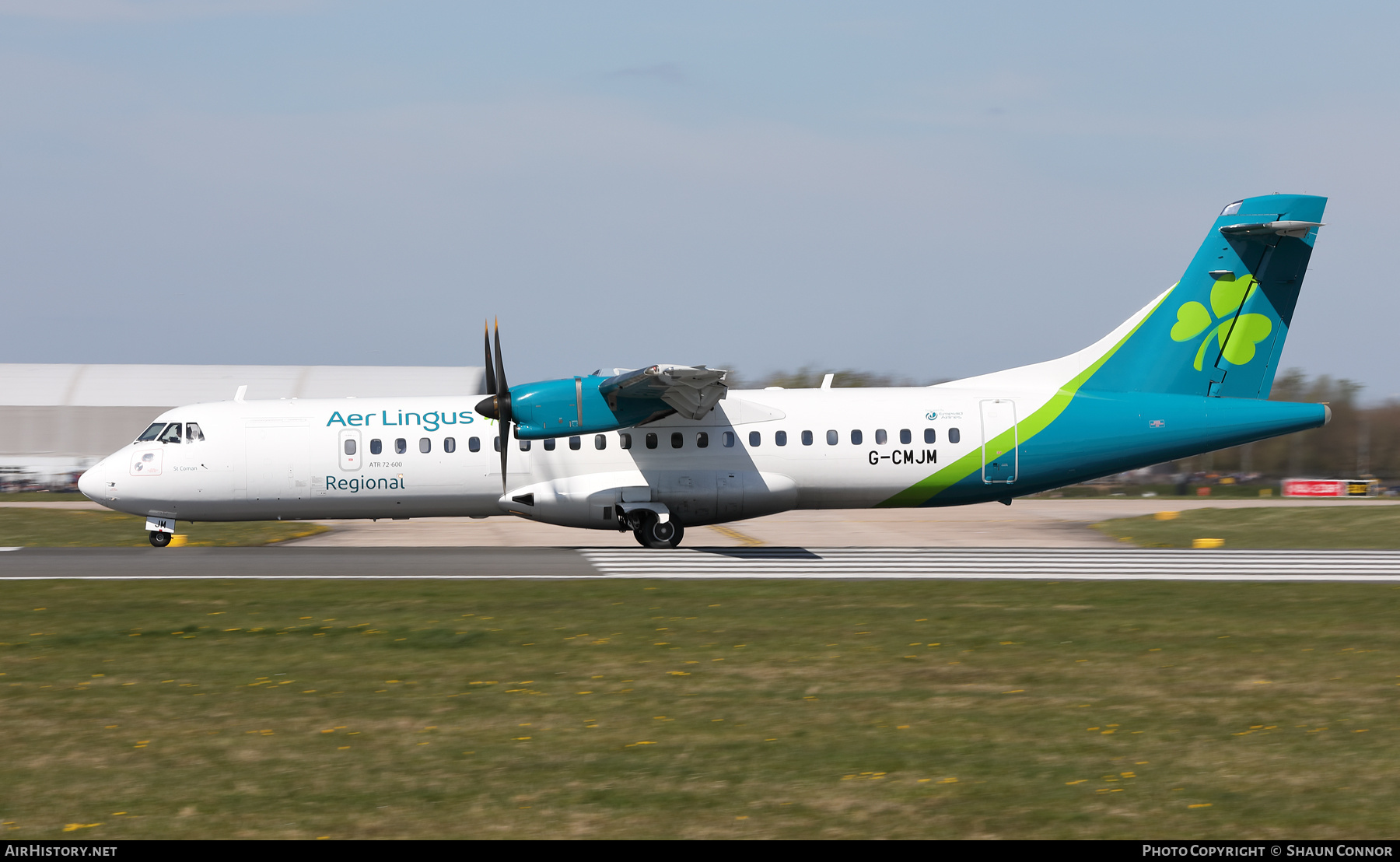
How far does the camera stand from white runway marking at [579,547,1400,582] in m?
19.1

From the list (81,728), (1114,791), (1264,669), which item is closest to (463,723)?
(81,728)

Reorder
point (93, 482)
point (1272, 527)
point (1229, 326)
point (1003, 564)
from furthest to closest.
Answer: point (1272, 527)
point (1229, 326)
point (93, 482)
point (1003, 564)

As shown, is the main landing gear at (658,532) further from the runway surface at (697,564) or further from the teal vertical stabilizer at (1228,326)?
the teal vertical stabilizer at (1228,326)

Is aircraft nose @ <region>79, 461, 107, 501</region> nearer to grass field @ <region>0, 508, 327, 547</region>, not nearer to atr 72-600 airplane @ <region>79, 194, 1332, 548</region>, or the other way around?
atr 72-600 airplane @ <region>79, 194, 1332, 548</region>

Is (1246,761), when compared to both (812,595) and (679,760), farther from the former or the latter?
(812,595)

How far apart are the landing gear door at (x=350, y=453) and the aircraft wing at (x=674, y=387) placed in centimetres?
525

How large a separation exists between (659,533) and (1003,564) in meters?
6.77

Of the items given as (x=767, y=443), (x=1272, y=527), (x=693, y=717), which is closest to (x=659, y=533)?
(x=767, y=443)

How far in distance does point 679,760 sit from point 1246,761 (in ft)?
12.7

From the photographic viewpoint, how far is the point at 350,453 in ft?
76.1

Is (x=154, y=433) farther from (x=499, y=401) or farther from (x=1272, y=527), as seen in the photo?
(x=1272, y=527)

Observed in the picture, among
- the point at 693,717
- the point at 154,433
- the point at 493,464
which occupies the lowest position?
the point at 693,717

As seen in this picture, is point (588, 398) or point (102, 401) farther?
point (102, 401)

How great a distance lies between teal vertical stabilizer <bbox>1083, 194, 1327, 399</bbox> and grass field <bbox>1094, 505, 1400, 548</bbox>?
587 centimetres
